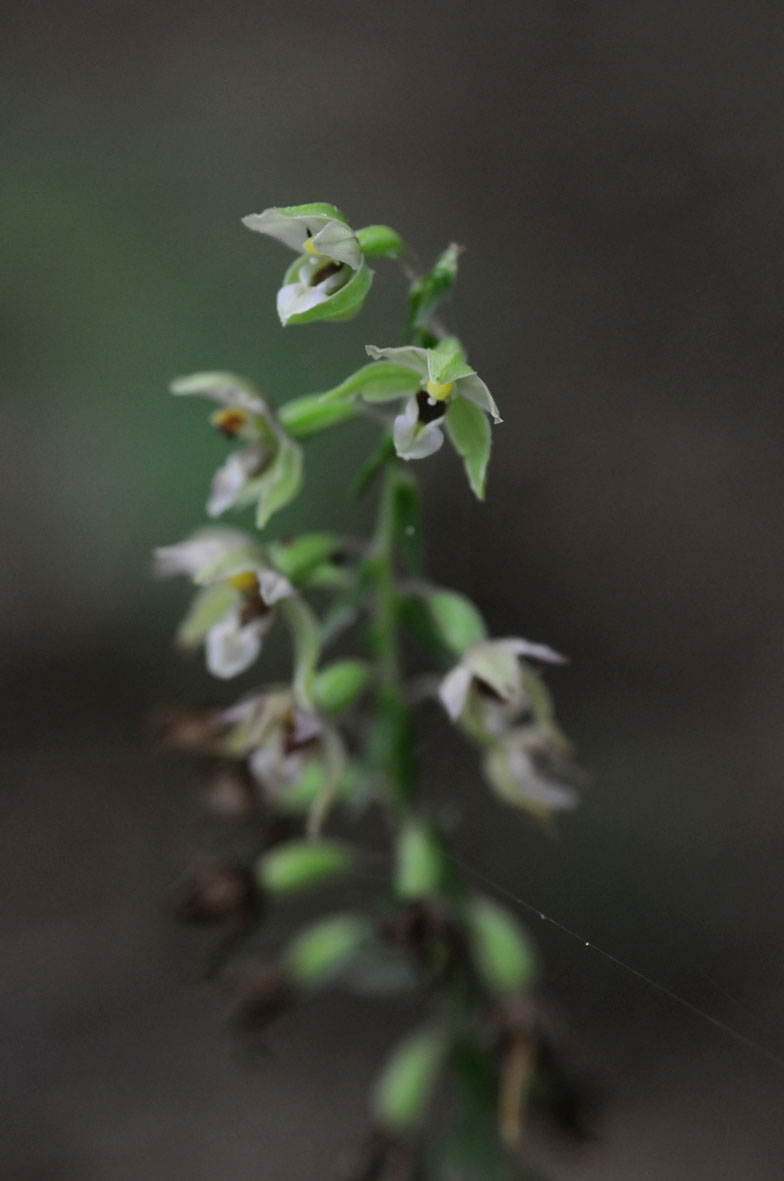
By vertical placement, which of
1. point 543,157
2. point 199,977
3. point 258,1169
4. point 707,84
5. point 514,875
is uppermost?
point 707,84

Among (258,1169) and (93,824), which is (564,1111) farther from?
(93,824)

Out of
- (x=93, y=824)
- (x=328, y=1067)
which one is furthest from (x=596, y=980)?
(x=93, y=824)

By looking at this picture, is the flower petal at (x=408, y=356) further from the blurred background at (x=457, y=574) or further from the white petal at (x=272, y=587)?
the blurred background at (x=457, y=574)

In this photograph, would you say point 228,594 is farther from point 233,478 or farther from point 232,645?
point 233,478

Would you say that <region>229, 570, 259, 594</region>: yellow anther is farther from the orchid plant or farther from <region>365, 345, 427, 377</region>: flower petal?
<region>365, 345, 427, 377</region>: flower petal

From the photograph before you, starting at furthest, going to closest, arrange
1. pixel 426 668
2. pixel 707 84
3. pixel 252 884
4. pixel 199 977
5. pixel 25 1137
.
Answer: pixel 707 84 → pixel 426 668 → pixel 199 977 → pixel 25 1137 → pixel 252 884

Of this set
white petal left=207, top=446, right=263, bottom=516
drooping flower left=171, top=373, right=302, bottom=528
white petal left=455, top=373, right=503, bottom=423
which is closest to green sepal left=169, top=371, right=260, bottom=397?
drooping flower left=171, top=373, right=302, bottom=528
